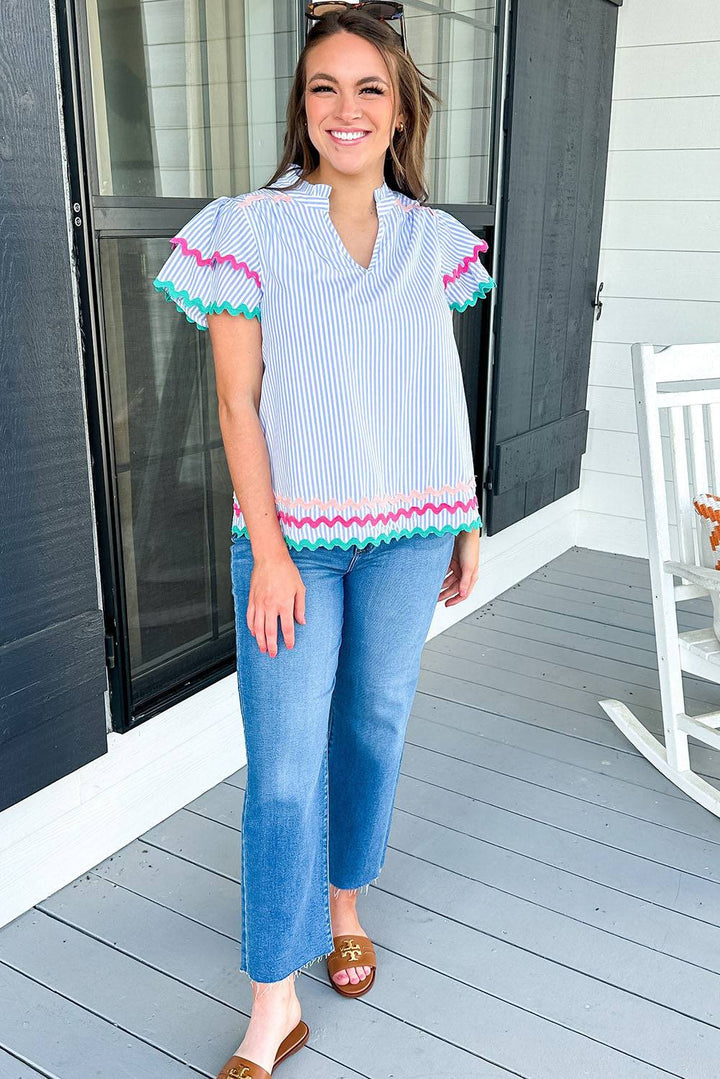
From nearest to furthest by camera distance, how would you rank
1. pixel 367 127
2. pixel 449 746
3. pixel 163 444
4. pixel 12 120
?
pixel 367 127 → pixel 12 120 → pixel 163 444 → pixel 449 746

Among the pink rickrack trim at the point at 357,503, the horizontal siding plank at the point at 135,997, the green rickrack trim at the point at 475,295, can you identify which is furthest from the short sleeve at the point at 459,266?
the horizontal siding plank at the point at 135,997

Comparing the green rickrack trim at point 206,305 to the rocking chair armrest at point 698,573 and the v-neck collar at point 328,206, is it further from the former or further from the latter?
the rocking chair armrest at point 698,573

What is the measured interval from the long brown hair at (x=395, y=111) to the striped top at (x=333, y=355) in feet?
0.12

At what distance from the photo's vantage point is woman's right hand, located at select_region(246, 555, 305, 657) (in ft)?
4.25

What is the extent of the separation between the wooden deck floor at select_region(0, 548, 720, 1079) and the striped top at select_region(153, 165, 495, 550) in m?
0.80

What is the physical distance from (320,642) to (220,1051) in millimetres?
677

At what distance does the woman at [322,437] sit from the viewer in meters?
1.29

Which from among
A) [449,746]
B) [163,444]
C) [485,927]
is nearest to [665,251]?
[449,746]

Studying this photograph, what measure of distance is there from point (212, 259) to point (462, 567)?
64 cm

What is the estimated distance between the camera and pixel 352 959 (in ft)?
5.42

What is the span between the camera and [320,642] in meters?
1.35

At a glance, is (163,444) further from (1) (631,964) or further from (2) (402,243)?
(1) (631,964)

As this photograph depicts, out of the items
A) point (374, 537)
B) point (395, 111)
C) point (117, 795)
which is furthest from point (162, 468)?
point (395, 111)

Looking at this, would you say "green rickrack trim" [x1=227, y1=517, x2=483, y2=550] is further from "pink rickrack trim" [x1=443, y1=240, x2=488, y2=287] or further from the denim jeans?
"pink rickrack trim" [x1=443, y1=240, x2=488, y2=287]
